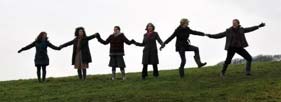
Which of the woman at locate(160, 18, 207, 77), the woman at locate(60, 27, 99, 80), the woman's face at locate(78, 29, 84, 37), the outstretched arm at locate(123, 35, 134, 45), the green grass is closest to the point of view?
the green grass

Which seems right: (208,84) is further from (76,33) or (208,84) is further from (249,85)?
(76,33)

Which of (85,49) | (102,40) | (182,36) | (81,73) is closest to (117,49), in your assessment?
(102,40)

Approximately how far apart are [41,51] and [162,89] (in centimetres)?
818

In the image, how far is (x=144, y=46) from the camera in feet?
107

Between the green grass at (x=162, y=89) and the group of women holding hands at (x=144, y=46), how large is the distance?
0.66 m

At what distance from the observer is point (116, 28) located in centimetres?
3259

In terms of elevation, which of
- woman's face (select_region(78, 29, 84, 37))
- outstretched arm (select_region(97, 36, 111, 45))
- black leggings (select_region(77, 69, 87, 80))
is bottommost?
black leggings (select_region(77, 69, 87, 80))

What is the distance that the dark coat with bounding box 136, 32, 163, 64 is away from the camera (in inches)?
1261

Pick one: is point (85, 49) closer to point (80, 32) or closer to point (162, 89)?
point (80, 32)

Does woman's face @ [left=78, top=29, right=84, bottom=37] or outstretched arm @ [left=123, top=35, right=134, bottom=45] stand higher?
woman's face @ [left=78, top=29, right=84, bottom=37]

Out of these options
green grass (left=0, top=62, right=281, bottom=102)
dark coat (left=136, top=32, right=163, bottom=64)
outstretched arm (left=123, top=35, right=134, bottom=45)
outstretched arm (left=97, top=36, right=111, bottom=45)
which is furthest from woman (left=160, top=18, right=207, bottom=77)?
outstretched arm (left=97, top=36, right=111, bottom=45)

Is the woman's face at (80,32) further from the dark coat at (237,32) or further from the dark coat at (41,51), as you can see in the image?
the dark coat at (237,32)

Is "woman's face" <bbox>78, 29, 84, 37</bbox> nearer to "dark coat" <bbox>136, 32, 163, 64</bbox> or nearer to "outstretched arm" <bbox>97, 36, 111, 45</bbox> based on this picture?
"outstretched arm" <bbox>97, 36, 111, 45</bbox>

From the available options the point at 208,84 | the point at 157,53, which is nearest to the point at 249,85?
the point at 208,84
